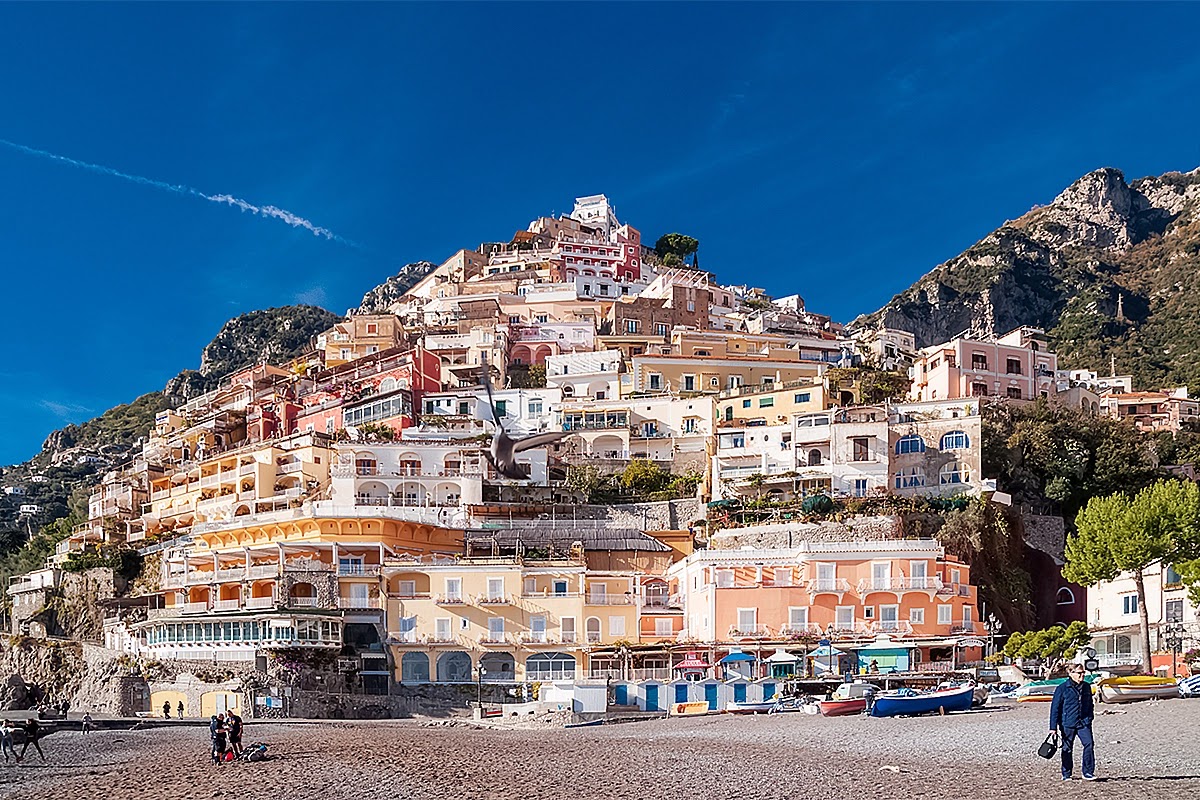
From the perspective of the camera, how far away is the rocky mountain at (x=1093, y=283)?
11644 cm

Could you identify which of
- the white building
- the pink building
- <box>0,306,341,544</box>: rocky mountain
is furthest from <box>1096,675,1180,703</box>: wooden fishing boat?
<box>0,306,341,544</box>: rocky mountain

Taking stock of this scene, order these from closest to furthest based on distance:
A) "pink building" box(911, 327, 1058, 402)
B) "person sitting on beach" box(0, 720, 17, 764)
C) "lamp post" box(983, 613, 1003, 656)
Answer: "person sitting on beach" box(0, 720, 17, 764) → "lamp post" box(983, 613, 1003, 656) → "pink building" box(911, 327, 1058, 402)

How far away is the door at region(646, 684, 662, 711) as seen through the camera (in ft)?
147

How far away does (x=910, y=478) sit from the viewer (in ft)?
205

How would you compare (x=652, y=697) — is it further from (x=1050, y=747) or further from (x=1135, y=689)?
(x=1050, y=747)

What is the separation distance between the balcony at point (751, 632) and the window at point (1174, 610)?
49.8 feet

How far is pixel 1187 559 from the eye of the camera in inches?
1762

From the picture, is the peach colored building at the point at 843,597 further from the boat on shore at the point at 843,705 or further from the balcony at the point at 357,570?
the balcony at the point at 357,570

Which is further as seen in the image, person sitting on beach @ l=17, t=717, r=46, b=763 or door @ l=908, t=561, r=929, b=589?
door @ l=908, t=561, r=929, b=589

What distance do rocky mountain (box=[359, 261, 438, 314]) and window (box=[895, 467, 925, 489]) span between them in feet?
319

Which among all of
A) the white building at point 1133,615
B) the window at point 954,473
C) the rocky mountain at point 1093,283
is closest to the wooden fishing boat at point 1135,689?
the white building at point 1133,615

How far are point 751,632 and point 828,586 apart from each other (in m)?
3.72

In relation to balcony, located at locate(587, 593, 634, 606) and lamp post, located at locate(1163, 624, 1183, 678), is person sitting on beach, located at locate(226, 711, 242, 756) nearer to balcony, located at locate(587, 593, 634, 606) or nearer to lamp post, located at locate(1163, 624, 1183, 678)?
balcony, located at locate(587, 593, 634, 606)

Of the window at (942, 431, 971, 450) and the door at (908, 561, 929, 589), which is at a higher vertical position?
the window at (942, 431, 971, 450)
